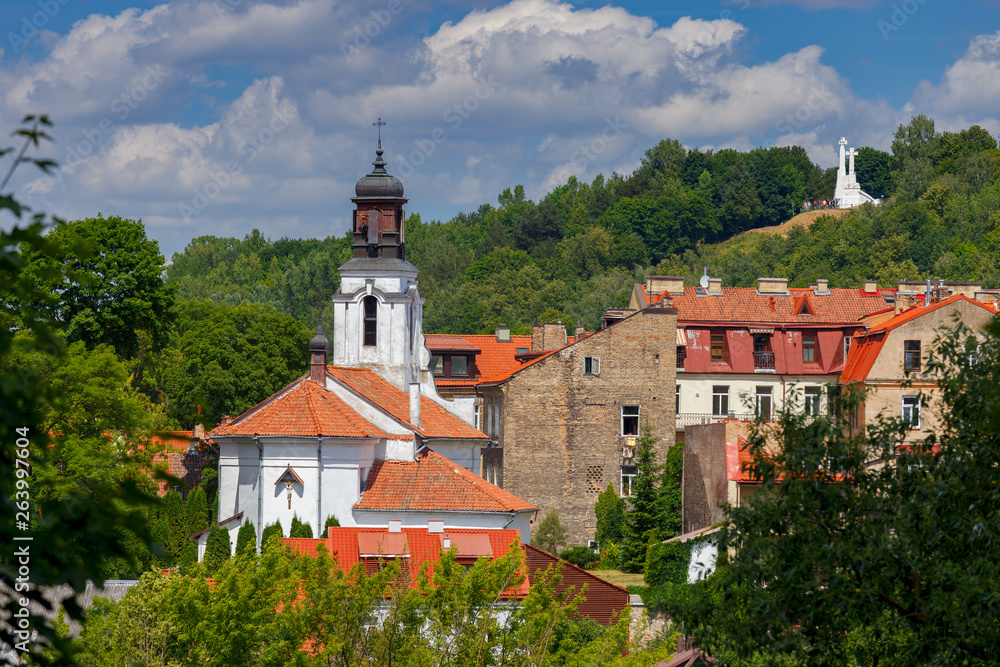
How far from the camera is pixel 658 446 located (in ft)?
154

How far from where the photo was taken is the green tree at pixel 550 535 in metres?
44.7

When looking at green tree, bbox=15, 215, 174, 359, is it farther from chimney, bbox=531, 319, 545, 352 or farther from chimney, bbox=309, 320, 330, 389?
chimney, bbox=531, 319, 545, 352

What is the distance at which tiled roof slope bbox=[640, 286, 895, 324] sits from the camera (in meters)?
50.8

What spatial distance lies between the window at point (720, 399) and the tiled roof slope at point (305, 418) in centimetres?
1726

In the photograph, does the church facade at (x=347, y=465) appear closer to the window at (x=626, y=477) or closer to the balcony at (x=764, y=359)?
the window at (x=626, y=477)

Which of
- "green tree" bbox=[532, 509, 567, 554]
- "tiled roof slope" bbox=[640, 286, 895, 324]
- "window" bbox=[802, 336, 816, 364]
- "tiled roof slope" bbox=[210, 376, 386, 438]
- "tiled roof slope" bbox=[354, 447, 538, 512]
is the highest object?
"tiled roof slope" bbox=[640, 286, 895, 324]

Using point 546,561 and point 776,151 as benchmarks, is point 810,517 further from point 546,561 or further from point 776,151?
point 776,151

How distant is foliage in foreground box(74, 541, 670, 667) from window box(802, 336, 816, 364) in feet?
106

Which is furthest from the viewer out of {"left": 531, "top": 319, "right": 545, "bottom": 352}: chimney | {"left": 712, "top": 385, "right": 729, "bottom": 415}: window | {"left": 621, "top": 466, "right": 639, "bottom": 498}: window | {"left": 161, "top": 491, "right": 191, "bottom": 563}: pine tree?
{"left": 531, "top": 319, "right": 545, "bottom": 352}: chimney

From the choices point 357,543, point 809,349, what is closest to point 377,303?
point 357,543

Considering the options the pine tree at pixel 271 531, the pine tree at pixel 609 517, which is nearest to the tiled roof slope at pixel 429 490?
the pine tree at pixel 271 531

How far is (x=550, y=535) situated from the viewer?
45188 millimetres

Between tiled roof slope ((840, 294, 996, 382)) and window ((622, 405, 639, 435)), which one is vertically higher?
tiled roof slope ((840, 294, 996, 382))

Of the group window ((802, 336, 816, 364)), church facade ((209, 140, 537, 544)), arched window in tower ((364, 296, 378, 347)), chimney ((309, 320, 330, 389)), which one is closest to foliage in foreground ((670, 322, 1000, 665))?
church facade ((209, 140, 537, 544))
